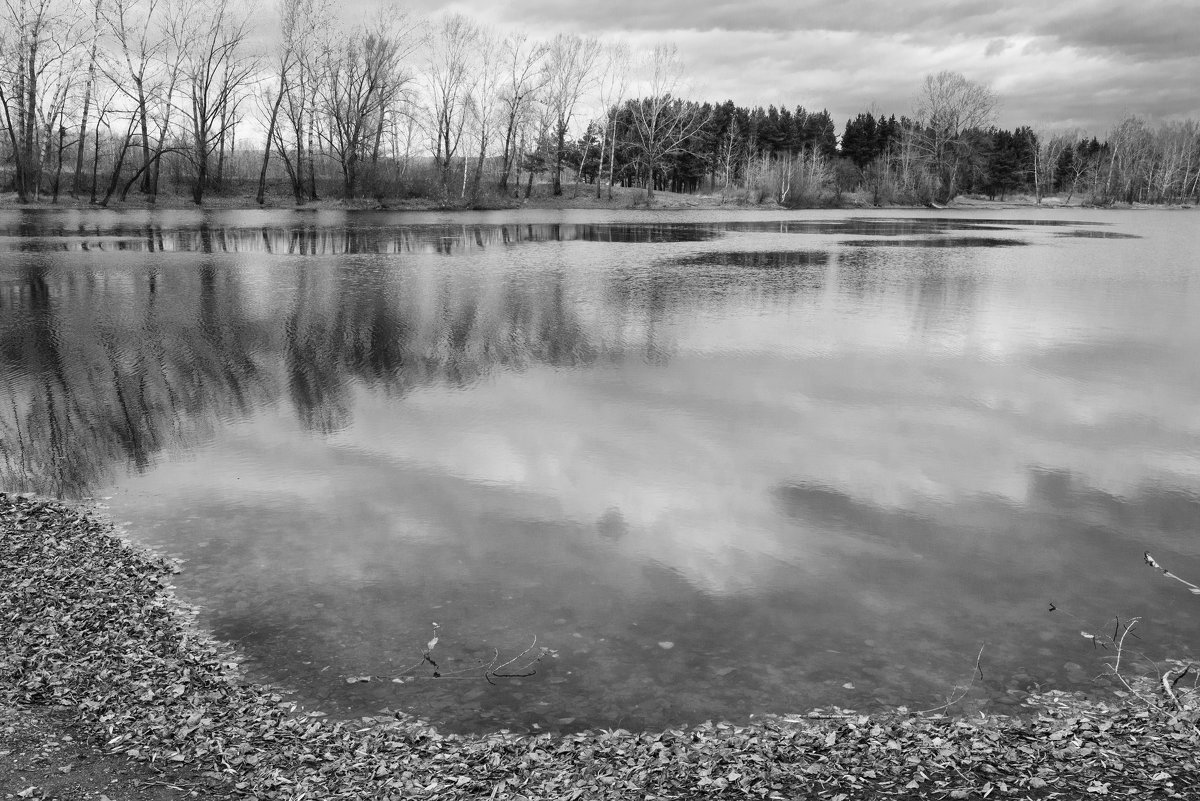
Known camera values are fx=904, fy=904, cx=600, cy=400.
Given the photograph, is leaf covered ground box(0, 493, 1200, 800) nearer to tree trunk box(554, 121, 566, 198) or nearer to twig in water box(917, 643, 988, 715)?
twig in water box(917, 643, 988, 715)

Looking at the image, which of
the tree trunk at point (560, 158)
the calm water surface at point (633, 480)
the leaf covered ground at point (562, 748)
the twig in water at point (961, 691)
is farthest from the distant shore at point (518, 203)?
the twig in water at point (961, 691)

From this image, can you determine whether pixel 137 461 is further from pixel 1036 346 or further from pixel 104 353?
pixel 1036 346

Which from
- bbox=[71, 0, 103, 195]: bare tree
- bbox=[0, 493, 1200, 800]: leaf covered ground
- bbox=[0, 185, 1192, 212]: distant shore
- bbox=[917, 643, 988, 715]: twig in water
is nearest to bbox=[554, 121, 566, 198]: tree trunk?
bbox=[0, 185, 1192, 212]: distant shore

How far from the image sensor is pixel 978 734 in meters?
5.02

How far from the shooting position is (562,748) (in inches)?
192

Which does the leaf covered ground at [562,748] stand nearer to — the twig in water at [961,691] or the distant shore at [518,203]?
the twig in water at [961,691]

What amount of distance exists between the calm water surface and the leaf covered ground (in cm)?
30

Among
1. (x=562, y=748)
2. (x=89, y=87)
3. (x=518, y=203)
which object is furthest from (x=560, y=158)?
(x=562, y=748)

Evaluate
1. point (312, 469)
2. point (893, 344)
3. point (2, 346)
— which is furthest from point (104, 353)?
point (893, 344)

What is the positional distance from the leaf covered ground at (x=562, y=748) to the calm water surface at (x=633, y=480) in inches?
11.7

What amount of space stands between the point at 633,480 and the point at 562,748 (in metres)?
4.38

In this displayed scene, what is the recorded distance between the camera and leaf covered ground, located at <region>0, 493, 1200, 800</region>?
455cm

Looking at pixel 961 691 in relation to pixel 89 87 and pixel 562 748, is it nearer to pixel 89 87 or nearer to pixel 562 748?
pixel 562 748

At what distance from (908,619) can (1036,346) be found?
11.1m
